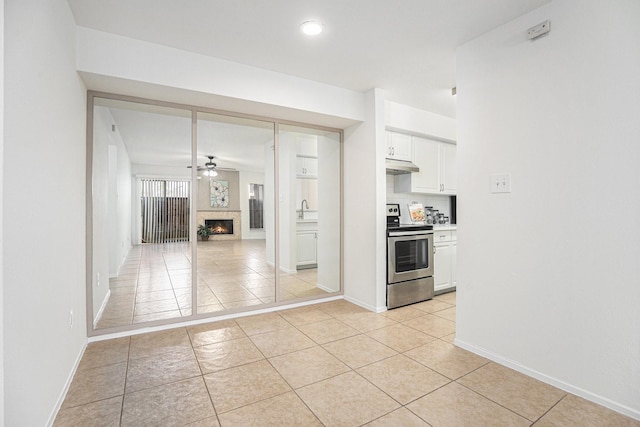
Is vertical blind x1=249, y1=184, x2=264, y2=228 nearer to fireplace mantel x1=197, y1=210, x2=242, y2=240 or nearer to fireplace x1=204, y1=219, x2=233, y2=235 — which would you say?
fireplace mantel x1=197, y1=210, x2=242, y2=240

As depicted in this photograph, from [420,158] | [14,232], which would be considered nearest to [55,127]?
[14,232]

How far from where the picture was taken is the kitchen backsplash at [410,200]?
4.44m

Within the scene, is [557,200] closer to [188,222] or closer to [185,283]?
[188,222]

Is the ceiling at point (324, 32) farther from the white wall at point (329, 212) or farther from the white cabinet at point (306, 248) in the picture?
the white cabinet at point (306, 248)

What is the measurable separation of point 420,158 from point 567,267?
98.9 inches

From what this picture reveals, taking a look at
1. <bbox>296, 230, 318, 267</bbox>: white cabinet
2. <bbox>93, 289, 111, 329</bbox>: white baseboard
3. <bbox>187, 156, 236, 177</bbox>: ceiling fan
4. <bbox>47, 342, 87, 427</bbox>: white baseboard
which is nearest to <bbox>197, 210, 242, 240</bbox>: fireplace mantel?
<bbox>187, 156, 236, 177</bbox>: ceiling fan

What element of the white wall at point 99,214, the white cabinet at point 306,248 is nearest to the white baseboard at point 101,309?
the white wall at point 99,214

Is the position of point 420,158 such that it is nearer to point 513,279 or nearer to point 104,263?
point 513,279

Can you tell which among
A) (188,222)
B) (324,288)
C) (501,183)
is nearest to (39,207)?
(188,222)

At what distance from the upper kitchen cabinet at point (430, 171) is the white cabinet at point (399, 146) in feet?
0.34

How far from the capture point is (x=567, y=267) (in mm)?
1927

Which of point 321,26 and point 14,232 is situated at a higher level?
point 321,26

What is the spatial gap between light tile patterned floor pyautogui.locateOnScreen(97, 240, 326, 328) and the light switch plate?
240 cm

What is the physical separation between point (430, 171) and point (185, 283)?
3536 mm
